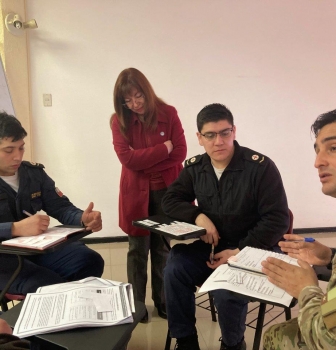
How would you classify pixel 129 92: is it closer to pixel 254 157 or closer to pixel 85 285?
pixel 254 157

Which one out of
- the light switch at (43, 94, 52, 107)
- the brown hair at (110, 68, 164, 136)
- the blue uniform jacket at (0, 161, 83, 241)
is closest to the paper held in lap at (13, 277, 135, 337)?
the blue uniform jacket at (0, 161, 83, 241)

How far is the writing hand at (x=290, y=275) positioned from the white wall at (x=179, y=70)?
2537 mm

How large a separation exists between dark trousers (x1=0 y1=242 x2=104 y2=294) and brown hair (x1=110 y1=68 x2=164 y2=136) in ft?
2.59

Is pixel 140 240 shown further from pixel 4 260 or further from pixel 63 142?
pixel 63 142

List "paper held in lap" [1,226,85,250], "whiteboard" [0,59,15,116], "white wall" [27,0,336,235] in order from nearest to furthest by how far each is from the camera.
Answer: "paper held in lap" [1,226,85,250] → "whiteboard" [0,59,15,116] → "white wall" [27,0,336,235]

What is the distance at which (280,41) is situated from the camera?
3523 mm

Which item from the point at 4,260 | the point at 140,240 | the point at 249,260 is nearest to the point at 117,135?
the point at 140,240

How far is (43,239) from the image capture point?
5.06 feet

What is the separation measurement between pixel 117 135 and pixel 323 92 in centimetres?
253

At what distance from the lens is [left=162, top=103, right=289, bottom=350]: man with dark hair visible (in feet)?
5.41

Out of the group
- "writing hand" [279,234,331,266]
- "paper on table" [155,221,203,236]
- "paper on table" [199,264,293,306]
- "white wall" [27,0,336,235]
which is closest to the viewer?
"paper on table" [199,264,293,306]

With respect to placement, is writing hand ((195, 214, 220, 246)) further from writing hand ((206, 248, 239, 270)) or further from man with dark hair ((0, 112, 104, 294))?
man with dark hair ((0, 112, 104, 294))


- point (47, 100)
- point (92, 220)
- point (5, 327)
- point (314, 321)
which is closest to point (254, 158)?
point (92, 220)

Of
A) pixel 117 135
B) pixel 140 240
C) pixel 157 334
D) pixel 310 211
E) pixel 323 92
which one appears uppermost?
pixel 323 92
